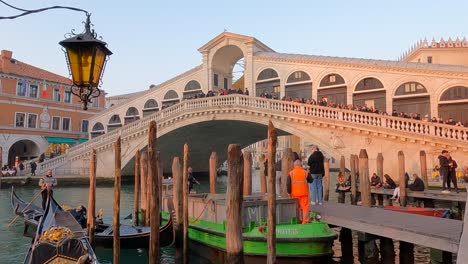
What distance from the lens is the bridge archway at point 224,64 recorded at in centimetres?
2258

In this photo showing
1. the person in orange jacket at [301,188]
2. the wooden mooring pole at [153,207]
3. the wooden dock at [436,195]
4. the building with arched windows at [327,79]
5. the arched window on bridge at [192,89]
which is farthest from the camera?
the arched window on bridge at [192,89]

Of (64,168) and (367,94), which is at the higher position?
(367,94)

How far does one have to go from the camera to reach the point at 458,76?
1549cm

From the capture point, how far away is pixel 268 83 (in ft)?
67.8

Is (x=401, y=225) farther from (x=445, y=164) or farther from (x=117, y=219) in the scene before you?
(x=445, y=164)

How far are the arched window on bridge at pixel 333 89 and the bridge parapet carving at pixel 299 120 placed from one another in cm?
356

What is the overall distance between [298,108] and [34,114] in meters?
17.2

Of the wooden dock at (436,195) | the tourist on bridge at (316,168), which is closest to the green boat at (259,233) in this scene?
the tourist on bridge at (316,168)

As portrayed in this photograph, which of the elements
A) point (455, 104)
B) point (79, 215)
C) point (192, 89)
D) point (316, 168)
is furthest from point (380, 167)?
point (192, 89)

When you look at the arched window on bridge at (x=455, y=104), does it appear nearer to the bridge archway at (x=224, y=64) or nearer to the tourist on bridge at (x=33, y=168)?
the bridge archway at (x=224, y=64)

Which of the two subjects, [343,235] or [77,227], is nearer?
[77,227]

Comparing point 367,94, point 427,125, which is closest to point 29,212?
point 427,125

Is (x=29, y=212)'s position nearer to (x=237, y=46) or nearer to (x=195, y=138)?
(x=195, y=138)

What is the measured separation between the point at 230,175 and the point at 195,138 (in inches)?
660
